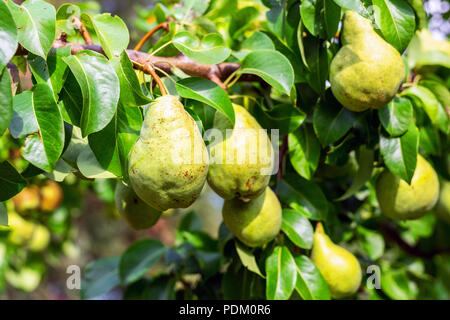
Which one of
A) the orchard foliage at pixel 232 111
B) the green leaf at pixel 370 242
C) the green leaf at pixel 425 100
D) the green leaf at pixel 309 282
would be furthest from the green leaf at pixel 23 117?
the green leaf at pixel 370 242

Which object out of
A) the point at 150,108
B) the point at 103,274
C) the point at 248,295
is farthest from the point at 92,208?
the point at 150,108

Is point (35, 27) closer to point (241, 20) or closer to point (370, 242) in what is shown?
point (241, 20)

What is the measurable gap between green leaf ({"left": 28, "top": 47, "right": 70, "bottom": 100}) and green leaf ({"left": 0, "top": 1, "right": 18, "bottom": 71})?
133 millimetres

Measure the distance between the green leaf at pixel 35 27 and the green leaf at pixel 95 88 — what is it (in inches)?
1.7

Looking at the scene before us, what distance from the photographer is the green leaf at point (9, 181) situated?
778mm

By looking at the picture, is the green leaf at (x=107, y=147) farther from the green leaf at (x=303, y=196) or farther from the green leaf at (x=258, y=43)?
the green leaf at (x=303, y=196)

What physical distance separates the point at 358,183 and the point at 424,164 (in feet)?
0.58

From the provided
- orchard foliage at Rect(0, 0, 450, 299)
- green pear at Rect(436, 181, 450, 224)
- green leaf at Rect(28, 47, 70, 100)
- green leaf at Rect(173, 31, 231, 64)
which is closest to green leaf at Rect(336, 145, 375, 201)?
orchard foliage at Rect(0, 0, 450, 299)

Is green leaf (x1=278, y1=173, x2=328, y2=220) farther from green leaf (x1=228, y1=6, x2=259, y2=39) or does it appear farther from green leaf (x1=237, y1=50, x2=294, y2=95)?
green leaf (x1=228, y1=6, x2=259, y2=39)

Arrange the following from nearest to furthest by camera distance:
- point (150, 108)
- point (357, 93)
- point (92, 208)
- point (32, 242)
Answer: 1. point (150, 108)
2. point (357, 93)
3. point (32, 242)
4. point (92, 208)

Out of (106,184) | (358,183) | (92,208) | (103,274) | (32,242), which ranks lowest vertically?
(92,208)

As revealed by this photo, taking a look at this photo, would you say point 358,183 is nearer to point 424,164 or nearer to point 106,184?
point 424,164
